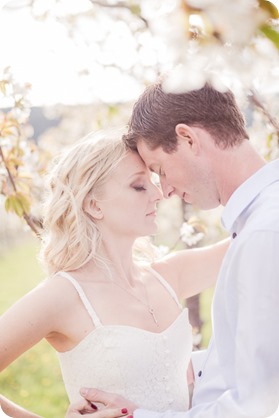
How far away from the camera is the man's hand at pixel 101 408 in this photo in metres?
1.37

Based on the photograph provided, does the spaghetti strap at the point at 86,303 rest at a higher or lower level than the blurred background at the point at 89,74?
lower

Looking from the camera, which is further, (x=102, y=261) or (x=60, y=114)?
(x=60, y=114)

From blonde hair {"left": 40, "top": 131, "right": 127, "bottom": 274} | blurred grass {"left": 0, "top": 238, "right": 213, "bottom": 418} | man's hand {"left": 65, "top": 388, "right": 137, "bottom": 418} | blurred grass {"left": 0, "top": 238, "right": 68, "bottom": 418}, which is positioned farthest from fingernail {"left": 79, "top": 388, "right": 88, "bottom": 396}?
blurred grass {"left": 0, "top": 238, "right": 68, "bottom": 418}

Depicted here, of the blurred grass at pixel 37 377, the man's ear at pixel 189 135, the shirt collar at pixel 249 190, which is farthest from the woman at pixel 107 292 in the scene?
the blurred grass at pixel 37 377

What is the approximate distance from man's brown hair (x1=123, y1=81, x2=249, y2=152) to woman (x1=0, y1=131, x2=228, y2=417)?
0.15 metres

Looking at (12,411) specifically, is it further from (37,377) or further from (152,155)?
(37,377)

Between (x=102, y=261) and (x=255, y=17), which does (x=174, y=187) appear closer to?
(x=102, y=261)

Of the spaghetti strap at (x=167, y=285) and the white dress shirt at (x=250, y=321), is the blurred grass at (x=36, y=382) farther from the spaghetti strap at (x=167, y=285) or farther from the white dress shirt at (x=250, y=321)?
the white dress shirt at (x=250, y=321)

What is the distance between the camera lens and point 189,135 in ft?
4.52

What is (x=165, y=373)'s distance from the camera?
1.60m

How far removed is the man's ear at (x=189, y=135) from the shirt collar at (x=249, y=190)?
5.3 inches

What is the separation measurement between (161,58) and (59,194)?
717 mm

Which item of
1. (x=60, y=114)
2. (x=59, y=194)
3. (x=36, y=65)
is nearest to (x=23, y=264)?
(x=60, y=114)

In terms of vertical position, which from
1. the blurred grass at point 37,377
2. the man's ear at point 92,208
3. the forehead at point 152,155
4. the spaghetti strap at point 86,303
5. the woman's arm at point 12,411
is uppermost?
the forehead at point 152,155
